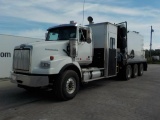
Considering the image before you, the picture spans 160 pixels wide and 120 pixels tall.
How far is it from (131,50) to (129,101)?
7103 millimetres

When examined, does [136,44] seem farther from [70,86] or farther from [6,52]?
[6,52]

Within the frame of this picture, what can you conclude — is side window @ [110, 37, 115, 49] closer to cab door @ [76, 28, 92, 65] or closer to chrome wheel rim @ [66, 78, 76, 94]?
cab door @ [76, 28, 92, 65]

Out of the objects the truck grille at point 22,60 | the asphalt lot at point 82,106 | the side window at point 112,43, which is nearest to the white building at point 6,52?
the asphalt lot at point 82,106

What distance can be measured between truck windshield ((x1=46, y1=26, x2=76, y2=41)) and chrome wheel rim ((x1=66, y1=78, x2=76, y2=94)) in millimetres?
1853

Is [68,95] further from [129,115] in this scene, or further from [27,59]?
[129,115]

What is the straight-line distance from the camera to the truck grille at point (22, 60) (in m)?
7.41

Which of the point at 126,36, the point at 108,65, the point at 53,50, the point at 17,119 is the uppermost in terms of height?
the point at 126,36

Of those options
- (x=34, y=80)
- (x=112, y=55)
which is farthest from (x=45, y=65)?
(x=112, y=55)

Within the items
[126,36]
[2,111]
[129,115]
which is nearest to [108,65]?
[126,36]

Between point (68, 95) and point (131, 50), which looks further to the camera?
point (131, 50)

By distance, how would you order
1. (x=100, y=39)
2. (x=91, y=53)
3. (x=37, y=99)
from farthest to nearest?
(x=100, y=39), (x=91, y=53), (x=37, y=99)

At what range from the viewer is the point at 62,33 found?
919 cm

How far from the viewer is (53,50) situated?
25.7ft

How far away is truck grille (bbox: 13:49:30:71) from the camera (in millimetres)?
7410
